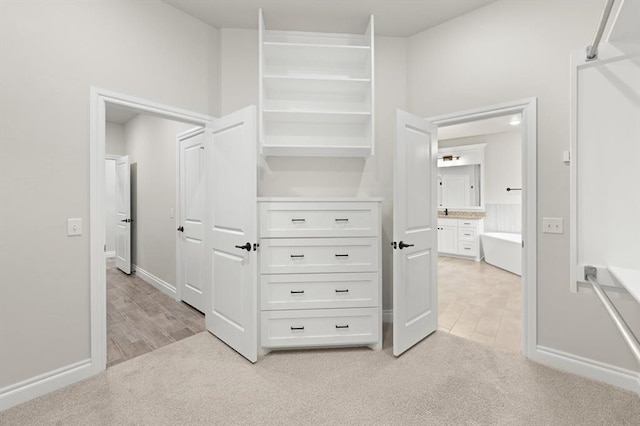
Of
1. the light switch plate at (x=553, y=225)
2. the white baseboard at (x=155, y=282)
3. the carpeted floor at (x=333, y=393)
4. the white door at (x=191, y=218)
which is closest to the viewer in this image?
the carpeted floor at (x=333, y=393)

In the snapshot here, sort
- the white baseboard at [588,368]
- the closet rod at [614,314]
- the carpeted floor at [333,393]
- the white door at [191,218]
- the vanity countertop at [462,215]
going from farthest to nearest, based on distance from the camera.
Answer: the vanity countertop at [462,215] < the white door at [191,218] < the white baseboard at [588,368] < the carpeted floor at [333,393] < the closet rod at [614,314]

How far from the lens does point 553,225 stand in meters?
2.12

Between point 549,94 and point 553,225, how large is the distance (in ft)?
3.13

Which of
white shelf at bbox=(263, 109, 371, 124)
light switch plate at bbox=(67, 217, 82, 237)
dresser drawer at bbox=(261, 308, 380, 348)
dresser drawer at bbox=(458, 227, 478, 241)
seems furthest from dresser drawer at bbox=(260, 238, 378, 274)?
dresser drawer at bbox=(458, 227, 478, 241)

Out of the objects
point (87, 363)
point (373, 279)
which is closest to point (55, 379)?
point (87, 363)

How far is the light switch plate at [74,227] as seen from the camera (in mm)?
1904

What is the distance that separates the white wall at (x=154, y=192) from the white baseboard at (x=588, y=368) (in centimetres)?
381

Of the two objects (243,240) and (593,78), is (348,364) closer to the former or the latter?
(243,240)

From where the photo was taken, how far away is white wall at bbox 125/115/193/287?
3.73 m

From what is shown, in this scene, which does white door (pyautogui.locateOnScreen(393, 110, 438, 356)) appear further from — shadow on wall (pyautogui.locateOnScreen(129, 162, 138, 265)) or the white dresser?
shadow on wall (pyautogui.locateOnScreen(129, 162, 138, 265))

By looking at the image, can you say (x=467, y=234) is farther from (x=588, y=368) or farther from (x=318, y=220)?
(x=318, y=220)

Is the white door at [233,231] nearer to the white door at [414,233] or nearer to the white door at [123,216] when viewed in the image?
the white door at [414,233]

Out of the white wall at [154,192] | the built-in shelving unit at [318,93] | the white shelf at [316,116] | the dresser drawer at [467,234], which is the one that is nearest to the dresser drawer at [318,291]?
the built-in shelving unit at [318,93]

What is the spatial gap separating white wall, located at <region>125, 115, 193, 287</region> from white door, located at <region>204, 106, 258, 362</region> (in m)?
1.35
